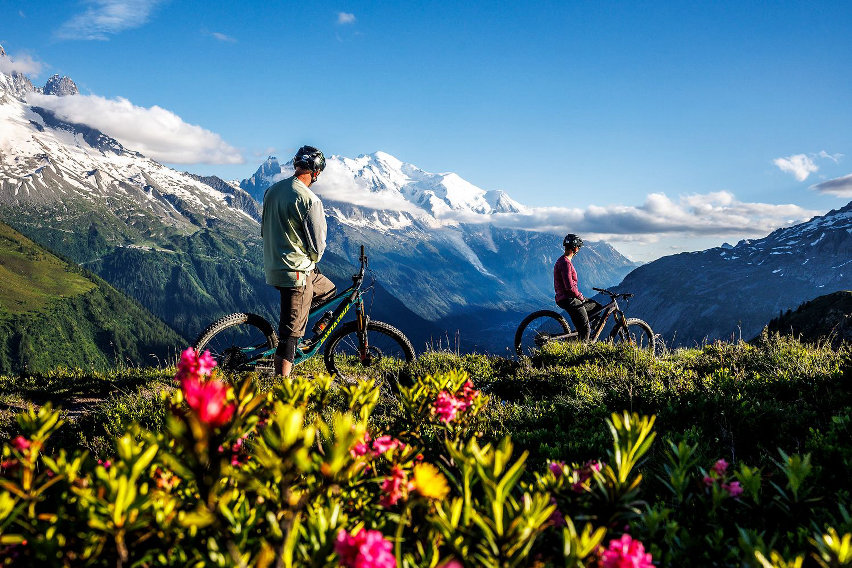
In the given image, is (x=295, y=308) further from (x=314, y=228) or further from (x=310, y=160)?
(x=310, y=160)

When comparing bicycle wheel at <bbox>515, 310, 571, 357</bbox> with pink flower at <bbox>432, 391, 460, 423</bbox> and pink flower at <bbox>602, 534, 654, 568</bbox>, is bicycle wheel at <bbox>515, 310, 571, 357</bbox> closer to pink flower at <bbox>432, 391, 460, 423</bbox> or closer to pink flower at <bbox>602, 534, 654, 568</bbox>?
pink flower at <bbox>432, 391, 460, 423</bbox>

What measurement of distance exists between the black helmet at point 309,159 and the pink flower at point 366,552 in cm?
609

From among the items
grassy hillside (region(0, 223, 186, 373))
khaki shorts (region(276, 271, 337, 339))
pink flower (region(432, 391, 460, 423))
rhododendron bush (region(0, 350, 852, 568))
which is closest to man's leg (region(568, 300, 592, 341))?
khaki shorts (region(276, 271, 337, 339))

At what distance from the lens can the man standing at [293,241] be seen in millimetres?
6391

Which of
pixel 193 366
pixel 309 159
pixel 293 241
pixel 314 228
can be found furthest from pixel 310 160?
pixel 193 366

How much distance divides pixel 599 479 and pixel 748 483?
29.3 inches

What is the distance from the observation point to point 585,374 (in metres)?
6.79

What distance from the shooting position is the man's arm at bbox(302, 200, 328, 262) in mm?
6414

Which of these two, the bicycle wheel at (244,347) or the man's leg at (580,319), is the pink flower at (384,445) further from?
the man's leg at (580,319)

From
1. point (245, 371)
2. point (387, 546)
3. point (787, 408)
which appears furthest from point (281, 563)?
point (245, 371)

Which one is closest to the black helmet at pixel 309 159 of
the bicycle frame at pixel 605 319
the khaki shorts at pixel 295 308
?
the khaki shorts at pixel 295 308

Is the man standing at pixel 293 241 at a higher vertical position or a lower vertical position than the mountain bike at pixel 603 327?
higher

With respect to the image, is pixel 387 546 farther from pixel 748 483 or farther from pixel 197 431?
pixel 748 483

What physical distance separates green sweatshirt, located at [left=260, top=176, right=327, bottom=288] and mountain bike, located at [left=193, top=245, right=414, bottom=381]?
901 millimetres
